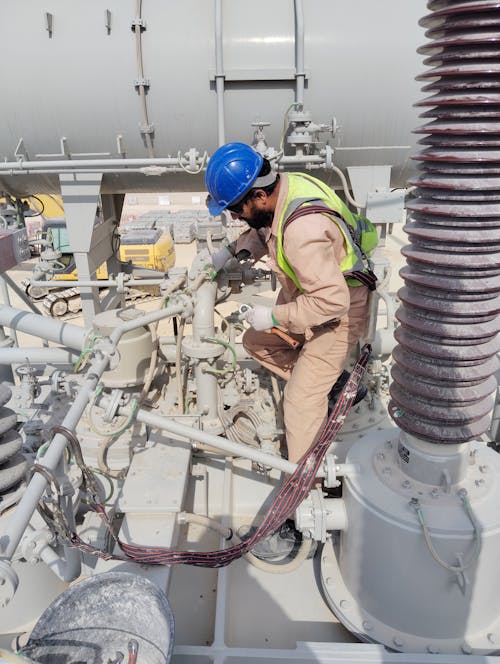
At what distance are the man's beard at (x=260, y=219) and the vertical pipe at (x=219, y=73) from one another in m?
2.09

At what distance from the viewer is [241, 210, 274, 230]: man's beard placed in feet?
8.14

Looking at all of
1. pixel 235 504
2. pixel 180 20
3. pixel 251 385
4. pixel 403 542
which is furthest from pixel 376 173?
pixel 403 542

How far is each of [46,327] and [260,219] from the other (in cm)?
115

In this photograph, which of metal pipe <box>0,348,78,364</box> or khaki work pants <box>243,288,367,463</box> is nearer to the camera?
metal pipe <box>0,348,78,364</box>

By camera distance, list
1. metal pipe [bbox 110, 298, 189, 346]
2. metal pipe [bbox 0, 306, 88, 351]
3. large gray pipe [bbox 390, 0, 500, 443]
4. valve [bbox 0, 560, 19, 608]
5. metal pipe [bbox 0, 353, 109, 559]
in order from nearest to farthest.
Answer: valve [bbox 0, 560, 19, 608] < metal pipe [bbox 0, 353, 109, 559] < large gray pipe [bbox 390, 0, 500, 443] < metal pipe [bbox 110, 298, 189, 346] < metal pipe [bbox 0, 306, 88, 351]

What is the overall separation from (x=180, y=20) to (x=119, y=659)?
4.44 meters

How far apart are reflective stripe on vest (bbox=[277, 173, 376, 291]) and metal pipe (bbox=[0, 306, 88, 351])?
3.34 feet

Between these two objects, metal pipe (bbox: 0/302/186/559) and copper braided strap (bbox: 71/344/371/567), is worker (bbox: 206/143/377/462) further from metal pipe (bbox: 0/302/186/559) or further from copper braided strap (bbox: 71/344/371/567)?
metal pipe (bbox: 0/302/186/559)

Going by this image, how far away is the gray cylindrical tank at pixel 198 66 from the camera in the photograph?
13.4 ft

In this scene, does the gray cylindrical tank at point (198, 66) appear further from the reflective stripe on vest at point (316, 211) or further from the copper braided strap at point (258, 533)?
the copper braided strap at point (258, 533)

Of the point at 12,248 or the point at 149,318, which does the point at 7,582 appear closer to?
the point at 149,318

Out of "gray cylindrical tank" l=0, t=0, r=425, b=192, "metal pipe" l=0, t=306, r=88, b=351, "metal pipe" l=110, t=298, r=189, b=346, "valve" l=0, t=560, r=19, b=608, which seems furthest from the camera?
"gray cylindrical tank" l=0, t=0, r=425, b=192

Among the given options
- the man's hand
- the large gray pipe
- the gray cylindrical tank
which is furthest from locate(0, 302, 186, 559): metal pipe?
the gray cylindrical tank

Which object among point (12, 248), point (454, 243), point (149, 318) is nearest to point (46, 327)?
point (149, 318)
